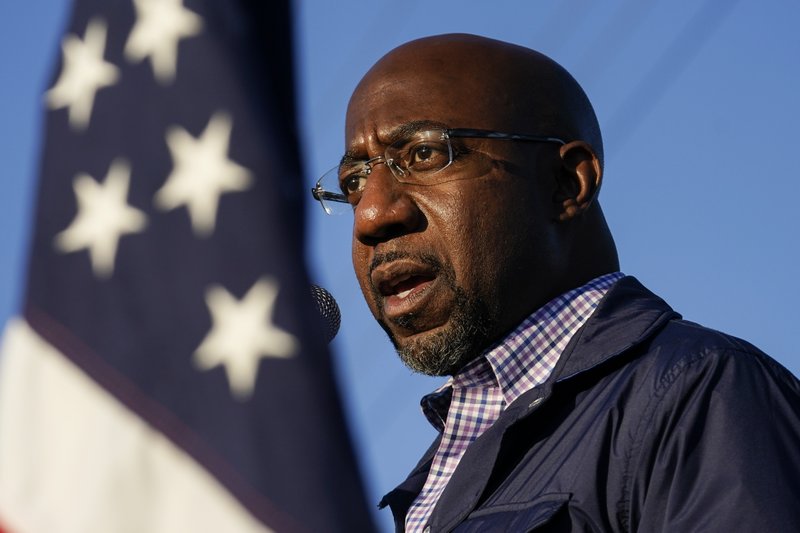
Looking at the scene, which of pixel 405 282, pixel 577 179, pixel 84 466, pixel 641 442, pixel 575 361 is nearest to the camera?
pixel 84 466

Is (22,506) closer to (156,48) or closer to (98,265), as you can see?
(98,265)

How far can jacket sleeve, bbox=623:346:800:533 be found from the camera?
2.31 metres

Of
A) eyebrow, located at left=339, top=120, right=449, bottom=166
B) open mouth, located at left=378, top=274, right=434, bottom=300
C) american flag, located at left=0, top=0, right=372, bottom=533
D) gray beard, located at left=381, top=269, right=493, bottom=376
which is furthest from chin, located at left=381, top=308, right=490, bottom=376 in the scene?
american flag, located at left=0, top=0, right=372, bottom=533

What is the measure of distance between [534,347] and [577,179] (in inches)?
21.3

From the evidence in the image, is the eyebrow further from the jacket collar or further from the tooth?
the jacket collar

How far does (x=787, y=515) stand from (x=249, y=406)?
3.90 feet

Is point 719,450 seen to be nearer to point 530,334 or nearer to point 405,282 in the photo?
point 530,334

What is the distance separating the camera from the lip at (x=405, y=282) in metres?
3.16

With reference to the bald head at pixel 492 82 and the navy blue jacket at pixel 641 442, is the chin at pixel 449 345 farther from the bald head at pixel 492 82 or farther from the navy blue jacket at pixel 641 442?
the bald head at pixel 492 82

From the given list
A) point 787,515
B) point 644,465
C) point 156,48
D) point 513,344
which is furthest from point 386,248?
point 156,48

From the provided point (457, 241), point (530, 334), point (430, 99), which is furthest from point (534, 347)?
point (430, 99)

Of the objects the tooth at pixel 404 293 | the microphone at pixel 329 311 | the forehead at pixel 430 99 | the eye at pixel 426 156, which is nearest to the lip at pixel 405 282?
the tooth at pixel 404 293

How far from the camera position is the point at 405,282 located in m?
3.20

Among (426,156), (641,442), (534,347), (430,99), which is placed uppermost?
(430,99)
